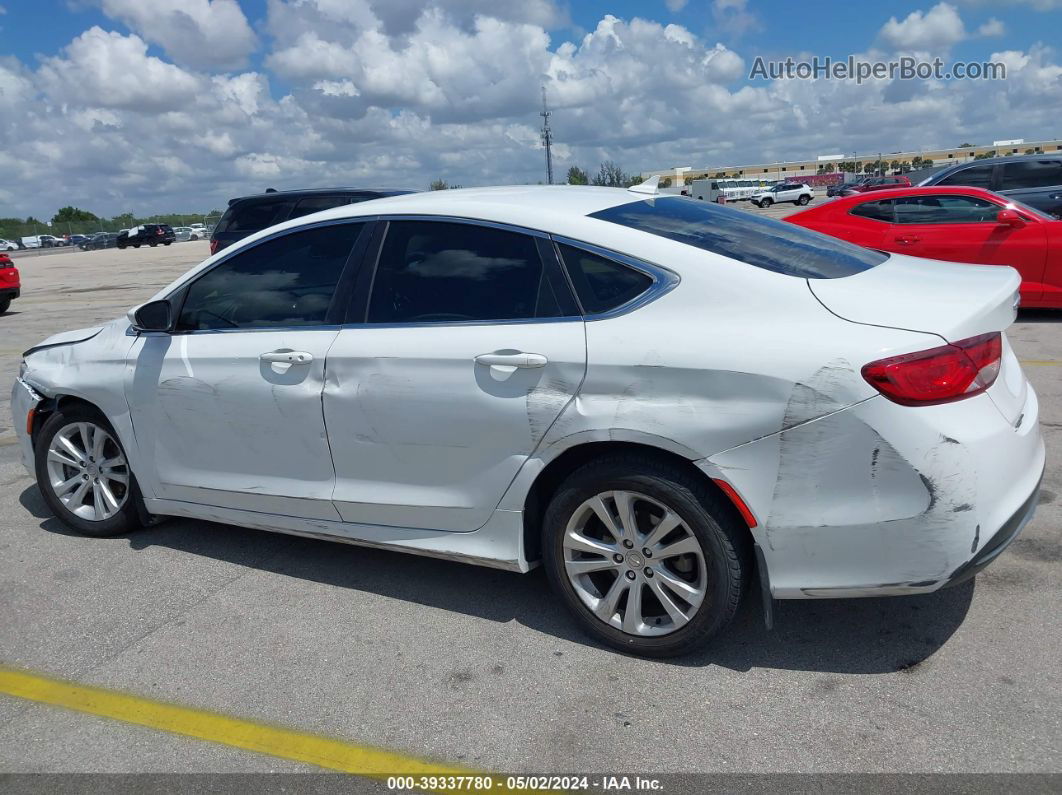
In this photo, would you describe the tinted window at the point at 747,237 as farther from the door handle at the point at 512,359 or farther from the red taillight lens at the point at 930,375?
the door handle at the point at 512,359

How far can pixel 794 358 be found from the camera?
2.90 m

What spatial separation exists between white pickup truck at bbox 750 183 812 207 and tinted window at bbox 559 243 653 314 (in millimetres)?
60481

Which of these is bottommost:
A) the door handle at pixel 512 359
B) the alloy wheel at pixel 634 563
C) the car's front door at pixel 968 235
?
the alloy wheel at pixel 634 563

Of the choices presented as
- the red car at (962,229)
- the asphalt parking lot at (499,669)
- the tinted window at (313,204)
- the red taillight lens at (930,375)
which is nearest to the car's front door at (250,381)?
the asphalt parking lot at (499,669)

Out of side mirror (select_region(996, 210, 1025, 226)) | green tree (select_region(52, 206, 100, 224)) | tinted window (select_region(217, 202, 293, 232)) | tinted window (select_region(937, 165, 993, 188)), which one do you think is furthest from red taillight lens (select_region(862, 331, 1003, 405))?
green tree (select_region(52, 206, 100, 224))

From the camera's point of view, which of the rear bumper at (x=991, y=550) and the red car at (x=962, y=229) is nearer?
the rear bumper at (x=991, y=550)

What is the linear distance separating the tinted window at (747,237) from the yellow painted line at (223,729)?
6.64 feet

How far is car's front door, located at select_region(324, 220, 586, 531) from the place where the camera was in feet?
11.0

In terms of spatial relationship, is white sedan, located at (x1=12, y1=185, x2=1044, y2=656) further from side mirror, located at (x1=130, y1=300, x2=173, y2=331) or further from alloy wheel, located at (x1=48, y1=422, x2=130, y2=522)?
alloy wheel, located at (x1=48, y1=422, x2=130, y2=522)

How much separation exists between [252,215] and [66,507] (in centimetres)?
752

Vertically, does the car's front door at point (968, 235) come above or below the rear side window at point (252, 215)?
below

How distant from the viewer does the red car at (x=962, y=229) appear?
929cm

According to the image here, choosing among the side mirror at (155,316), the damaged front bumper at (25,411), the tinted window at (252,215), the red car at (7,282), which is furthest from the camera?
the red car at (7,282)

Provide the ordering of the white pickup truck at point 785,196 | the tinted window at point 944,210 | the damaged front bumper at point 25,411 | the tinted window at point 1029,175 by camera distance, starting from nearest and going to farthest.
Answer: the damaged front bumper at point 25,411, the tinted window at point 944,210, the tinted window at point 1029,175, the white pickup truck at point 785,196
